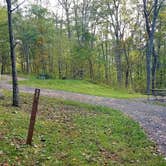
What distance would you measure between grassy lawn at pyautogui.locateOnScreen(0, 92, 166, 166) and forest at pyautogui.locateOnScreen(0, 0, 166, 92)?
23674mm

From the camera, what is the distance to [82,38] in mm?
34781

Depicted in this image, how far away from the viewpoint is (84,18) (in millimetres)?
36562

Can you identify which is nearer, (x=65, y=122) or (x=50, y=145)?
(x=50, y=145)

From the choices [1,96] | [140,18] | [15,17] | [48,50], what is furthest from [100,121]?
[140,18]

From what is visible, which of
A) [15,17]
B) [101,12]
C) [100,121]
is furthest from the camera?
[101,12]

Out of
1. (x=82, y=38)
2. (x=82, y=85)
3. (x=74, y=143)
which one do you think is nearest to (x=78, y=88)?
(x=82, y=85)

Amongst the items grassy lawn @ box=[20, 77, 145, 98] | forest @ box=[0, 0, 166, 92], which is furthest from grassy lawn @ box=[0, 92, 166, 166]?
forest @ box=[0, 0, 166, 92]

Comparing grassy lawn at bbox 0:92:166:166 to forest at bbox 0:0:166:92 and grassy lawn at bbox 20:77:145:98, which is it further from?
forest at bbox 0:0:166:92

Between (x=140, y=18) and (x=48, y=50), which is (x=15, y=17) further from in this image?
(x=140, y=18)

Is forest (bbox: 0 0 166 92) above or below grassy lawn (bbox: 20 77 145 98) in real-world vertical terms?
above

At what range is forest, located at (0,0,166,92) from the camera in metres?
33.7

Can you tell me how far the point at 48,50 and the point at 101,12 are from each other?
750 cm

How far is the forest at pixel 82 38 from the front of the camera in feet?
111

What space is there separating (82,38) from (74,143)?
93.2ft
